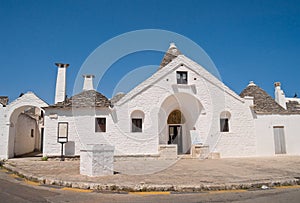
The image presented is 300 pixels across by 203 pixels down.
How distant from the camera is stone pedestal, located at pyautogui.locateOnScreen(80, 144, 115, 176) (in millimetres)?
8938

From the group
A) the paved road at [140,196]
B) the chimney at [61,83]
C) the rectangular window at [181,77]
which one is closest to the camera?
the paved road at [140,196]

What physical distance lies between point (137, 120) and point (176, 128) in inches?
158

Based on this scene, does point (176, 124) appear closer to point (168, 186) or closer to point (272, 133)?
point (272, 133)

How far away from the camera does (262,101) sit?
21.0 m

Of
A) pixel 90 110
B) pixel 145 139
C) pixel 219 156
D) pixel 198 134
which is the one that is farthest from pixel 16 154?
pixel 219 156

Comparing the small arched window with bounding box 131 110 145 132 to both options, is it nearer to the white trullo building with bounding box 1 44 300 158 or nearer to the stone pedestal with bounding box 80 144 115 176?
the white trullo building with bounding box 1 44 300 158

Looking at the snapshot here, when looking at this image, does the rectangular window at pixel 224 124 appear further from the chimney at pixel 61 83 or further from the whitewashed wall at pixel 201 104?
the chimney at pixel 61 83

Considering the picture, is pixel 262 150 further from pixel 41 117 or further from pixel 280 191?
pixel 41 117

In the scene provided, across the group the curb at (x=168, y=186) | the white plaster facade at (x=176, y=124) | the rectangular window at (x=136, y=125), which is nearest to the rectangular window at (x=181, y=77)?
the white plaster facade at (x=176, y=124)

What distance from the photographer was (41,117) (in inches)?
1040

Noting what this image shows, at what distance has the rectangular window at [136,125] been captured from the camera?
17.2 m

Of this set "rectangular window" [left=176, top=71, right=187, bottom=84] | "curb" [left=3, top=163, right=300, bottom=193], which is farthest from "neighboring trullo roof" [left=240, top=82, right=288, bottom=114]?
"curb" [left=3, top=163, right=300, bottom=193]

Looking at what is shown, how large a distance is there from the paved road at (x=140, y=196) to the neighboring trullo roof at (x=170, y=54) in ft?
51.8

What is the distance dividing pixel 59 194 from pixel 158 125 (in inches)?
444
